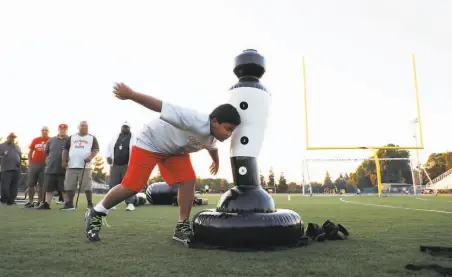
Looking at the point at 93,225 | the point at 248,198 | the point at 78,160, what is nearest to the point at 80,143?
the point at 78,160

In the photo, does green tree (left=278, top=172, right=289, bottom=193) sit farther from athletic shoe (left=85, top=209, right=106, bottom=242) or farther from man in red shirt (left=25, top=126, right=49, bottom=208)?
athletic shoe (left=85, top=209, right=106, bottom=242)

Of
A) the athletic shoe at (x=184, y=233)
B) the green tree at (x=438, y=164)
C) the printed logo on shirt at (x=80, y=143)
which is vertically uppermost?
the green tree at (x=438, y=164)

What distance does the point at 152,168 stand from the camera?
284cm

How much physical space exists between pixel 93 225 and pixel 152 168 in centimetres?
61

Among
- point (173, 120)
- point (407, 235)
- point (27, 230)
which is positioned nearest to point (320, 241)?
point (407, 235)

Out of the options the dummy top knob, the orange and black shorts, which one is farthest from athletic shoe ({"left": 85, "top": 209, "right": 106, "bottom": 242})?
the dummy top knob

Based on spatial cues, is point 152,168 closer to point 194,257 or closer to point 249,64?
point 194,257

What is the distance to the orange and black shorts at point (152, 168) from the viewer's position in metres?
2.74

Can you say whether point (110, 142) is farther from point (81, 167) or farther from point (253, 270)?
point (253, 270)

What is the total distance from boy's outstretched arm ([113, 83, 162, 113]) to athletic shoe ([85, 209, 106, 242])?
41.1 inches

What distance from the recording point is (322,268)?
1.73 meters

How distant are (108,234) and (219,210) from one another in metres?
1.10

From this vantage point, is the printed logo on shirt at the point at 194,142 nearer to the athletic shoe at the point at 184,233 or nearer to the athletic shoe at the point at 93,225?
the athletic shoe at the point at 184,233

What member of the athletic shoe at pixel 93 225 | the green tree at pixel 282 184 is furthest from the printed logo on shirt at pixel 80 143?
the green tree at pixel 282 184
